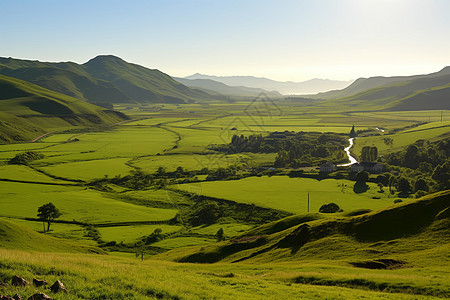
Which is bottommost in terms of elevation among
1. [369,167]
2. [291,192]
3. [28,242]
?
[291,192]

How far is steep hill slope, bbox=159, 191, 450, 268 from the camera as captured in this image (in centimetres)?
4519

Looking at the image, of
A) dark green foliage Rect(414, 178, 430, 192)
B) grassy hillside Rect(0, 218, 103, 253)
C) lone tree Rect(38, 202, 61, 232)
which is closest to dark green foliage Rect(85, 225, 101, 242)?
lone tree Rect(38, 202, 61, 232)

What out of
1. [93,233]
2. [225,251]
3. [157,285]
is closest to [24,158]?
[93,233]

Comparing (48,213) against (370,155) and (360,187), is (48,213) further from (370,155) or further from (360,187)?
(370,155)

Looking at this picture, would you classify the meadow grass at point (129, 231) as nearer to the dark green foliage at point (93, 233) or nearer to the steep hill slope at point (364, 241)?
the dark green foliage at point (93, 233)

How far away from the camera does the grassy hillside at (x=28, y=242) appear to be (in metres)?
59.4

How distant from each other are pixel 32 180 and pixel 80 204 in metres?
44.4

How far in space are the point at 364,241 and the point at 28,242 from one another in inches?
2225

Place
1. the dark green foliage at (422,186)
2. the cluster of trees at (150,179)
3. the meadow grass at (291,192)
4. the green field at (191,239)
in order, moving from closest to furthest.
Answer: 1. the green field at (191,239)
2. the meadow grass at (291,192)
3. the dark green foliage at (422,186)
4. the cluster of trees at (150,179)

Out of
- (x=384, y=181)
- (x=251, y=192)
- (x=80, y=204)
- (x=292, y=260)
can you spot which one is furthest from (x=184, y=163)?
(x=292, y=260)

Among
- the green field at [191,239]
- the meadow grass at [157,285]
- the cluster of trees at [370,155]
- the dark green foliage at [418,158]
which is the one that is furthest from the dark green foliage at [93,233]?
the dark green foliage at [418,158]

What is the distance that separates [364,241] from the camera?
169ft

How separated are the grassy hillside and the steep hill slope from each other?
1945cm

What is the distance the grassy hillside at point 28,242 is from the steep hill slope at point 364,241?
766 inches
